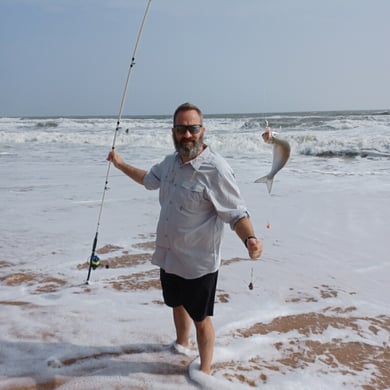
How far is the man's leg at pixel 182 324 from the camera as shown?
2.83m

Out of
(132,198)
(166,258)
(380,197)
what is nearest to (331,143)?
(380,197)

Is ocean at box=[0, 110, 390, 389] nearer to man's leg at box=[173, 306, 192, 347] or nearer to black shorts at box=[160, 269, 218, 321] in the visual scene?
man's leg at box=[173, 306, 192, 347]

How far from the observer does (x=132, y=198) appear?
26.8ft

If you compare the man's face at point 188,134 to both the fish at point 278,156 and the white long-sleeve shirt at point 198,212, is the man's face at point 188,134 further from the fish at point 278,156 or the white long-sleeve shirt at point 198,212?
the fish at point 278,156

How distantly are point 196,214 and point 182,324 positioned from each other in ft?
2.88

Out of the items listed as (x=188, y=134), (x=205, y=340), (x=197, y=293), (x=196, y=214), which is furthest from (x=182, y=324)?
(x=188, y=134)

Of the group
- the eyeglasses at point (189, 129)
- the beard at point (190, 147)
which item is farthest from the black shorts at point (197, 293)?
the eyeglasses at point (189, 129)

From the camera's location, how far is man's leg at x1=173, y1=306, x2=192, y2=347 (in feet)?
9.30

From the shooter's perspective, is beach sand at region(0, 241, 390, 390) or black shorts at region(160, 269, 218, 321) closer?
black shorts at region(160, 269, 218, 321)

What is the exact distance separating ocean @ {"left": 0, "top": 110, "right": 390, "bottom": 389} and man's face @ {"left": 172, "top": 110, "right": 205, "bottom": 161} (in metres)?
1.36

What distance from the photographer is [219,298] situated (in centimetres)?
401

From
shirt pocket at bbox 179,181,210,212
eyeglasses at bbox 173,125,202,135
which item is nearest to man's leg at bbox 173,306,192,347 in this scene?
shirt pocket at bbox 179,181,210,212

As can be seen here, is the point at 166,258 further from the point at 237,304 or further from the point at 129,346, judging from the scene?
the point at 237,304

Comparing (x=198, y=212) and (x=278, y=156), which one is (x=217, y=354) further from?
(x=278, y=156)
